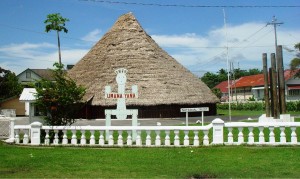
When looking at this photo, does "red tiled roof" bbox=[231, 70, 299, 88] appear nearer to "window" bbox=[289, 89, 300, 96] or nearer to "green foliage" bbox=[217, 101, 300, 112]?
"window" bbox=[289, 89, 300, 96]

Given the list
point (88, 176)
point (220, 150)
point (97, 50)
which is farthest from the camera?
point (97, 50)

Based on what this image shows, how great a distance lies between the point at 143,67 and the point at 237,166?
33.8 metres

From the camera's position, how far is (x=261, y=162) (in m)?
9.72

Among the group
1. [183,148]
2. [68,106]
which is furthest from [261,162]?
[68,106]

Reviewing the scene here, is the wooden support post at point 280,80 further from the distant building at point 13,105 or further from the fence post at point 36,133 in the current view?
the distant building at point 13,105

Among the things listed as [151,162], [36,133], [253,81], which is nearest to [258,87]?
[253,81]

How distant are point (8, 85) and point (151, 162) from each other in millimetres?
54317

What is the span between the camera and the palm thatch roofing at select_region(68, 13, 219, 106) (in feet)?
132

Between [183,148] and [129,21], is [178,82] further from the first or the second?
[183,148]

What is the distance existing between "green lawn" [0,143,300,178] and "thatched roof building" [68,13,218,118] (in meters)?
26.8

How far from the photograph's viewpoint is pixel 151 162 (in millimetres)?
10008

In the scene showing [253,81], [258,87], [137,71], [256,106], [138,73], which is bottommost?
[256,106]

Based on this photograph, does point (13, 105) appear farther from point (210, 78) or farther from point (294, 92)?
point (210, 78)

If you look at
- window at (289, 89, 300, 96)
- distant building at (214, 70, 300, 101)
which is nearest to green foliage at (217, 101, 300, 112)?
distant building at (214, 70, 300, 101)
